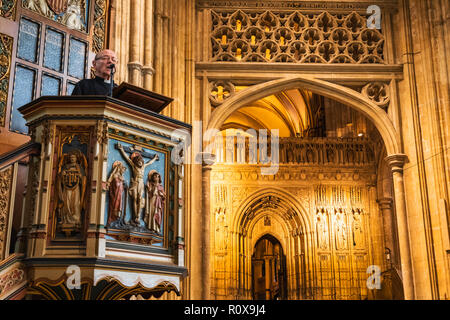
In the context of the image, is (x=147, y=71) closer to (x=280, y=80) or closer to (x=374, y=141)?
(x=280, y=80)

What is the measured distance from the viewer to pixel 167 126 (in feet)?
13.4

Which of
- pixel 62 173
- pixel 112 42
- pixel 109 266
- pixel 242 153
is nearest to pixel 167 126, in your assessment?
pixel 62 173

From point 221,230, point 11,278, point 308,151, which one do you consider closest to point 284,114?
point 308,151

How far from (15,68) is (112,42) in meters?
1.87

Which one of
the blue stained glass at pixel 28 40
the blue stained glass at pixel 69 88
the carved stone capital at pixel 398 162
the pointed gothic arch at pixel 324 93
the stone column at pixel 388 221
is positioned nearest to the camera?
the blue stained glass at pixel 28 40

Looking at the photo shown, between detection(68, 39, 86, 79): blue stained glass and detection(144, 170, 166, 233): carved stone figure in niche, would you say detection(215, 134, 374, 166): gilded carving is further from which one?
detection(144, 170, 166, 233): carved stone figure in niche

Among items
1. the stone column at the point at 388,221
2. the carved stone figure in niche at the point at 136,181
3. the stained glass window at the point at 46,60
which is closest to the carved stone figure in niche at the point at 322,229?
the stone column at the point at 388,221

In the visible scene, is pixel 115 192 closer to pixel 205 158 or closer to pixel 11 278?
pixel 11 278

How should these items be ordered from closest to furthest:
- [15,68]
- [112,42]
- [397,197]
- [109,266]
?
[109,266]
[15,68]
[112,42]
[397,197]

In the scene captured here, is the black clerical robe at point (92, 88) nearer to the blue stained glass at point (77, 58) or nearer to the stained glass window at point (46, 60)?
the stained glass window at point (46, 60)

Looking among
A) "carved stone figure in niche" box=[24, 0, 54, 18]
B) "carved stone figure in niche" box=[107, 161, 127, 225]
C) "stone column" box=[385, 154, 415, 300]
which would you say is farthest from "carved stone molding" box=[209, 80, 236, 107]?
"carved stone figure in niche" box=[107, 161, 127, 225]

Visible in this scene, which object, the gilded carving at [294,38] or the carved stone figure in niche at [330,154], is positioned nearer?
the gilded carving at [294,38]

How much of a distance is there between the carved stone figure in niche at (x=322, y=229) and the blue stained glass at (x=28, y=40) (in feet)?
31.1

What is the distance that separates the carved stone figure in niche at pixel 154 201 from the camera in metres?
3.86
